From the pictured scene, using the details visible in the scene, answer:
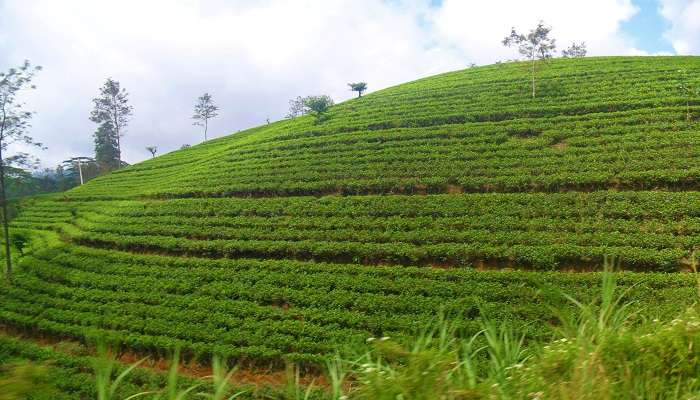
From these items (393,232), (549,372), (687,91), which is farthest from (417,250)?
(687,91)

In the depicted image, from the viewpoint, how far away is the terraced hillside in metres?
12.7

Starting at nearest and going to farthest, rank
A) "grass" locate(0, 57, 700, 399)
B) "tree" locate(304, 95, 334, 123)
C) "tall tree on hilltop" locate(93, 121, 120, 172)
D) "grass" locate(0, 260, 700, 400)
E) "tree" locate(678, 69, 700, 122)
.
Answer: "grass" locate(0, 260, 700, 400) → "grass" locate(0, 57, 700, 399) → "tree" locate(678, 69, 700, 122) → "tree" locate(304, 95, 334, 123) → "tall tree on hilltop" locate(93, 121, 120, 172)

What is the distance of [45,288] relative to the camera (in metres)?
18.5

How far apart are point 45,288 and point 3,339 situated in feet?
10.7

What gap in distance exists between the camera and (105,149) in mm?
63719

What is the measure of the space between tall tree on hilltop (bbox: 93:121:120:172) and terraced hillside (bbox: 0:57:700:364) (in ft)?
126

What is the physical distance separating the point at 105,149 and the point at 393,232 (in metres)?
62.8

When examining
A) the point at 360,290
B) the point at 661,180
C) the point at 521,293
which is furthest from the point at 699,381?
the point at 661,180

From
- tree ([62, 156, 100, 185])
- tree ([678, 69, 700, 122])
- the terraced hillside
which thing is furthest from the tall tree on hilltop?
tree ([678, 69, 700, 122])

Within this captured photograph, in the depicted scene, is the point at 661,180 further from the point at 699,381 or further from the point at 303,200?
the point at 699,381

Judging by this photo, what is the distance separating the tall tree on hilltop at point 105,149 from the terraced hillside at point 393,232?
126 feet

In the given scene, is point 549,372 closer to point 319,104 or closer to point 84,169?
point 319,104

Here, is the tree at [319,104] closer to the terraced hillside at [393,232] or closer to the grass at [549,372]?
the terraced hillside at [393,232]

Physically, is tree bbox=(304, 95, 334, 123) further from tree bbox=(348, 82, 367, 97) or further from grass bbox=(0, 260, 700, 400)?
grass bbox=(0, 260, 700, 400)
